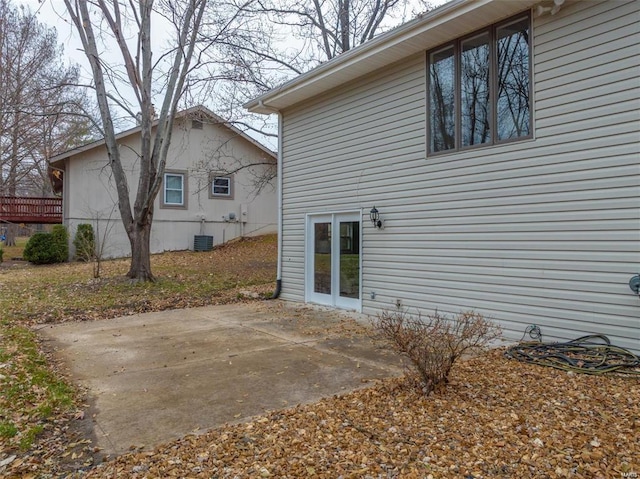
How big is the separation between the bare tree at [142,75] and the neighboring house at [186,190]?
4111 millimetres

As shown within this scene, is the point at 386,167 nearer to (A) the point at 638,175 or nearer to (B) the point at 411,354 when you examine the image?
(A) the point at 638,175

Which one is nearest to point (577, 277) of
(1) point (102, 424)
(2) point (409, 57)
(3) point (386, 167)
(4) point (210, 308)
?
(3) point (386, 167)

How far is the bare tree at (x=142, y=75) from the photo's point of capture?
10125mm

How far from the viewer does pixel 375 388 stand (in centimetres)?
380

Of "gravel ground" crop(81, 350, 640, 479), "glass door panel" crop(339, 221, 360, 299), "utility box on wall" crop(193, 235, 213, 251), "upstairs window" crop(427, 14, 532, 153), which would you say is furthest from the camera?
"utility box on wall" crop(193, 235, 213, 251)

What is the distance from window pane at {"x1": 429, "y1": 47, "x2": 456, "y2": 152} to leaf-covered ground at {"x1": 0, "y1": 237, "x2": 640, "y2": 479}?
3191 mm

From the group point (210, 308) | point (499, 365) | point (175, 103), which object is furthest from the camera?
point (175, 103)

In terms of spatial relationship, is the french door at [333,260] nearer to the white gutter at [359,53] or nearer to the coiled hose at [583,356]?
the white gutter at [359,53]

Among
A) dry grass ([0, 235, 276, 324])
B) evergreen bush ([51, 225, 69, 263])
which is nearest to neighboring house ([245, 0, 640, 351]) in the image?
dry grass ([0, 235, 276, 324])

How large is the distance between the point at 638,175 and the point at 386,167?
350 centimetres

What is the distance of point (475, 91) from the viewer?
589 cm

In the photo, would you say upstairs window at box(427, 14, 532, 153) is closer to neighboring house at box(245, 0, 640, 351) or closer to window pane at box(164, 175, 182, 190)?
neighboring house at box(245, 0, 640, 351)

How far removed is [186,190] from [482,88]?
13.7 metres

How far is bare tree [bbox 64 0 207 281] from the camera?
10125 millimetres
